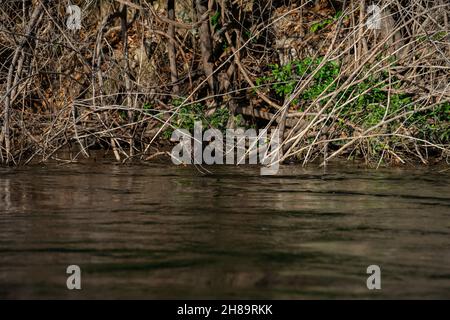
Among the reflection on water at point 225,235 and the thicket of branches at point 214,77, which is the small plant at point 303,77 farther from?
the reflection on water at point 225,235

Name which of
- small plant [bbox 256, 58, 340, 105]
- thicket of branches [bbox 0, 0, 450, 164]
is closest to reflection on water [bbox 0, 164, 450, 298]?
thicket of branches [bbox 0, 0, 450, 164]

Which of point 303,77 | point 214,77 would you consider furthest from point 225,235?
point 214,77

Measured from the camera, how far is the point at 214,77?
1403 cm

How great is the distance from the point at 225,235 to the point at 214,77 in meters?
7.36

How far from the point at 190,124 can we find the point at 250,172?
2.17 m

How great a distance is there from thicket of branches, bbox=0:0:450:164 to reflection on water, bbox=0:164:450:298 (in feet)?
4.01

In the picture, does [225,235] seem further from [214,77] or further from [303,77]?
[214,77]

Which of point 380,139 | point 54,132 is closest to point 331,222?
point 380,139

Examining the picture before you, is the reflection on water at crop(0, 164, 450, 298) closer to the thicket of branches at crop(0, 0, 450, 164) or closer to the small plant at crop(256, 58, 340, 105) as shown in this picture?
the thicket of branches at crop(0, 0, 450, 164)

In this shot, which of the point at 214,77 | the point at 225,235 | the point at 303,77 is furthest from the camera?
the point at 214,77

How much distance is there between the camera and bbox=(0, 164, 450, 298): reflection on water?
539 cm

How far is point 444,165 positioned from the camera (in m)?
11.8

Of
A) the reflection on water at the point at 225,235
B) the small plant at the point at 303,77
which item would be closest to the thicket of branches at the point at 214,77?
the small plant at the point at 303,77

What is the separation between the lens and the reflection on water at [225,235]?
5391 mm
